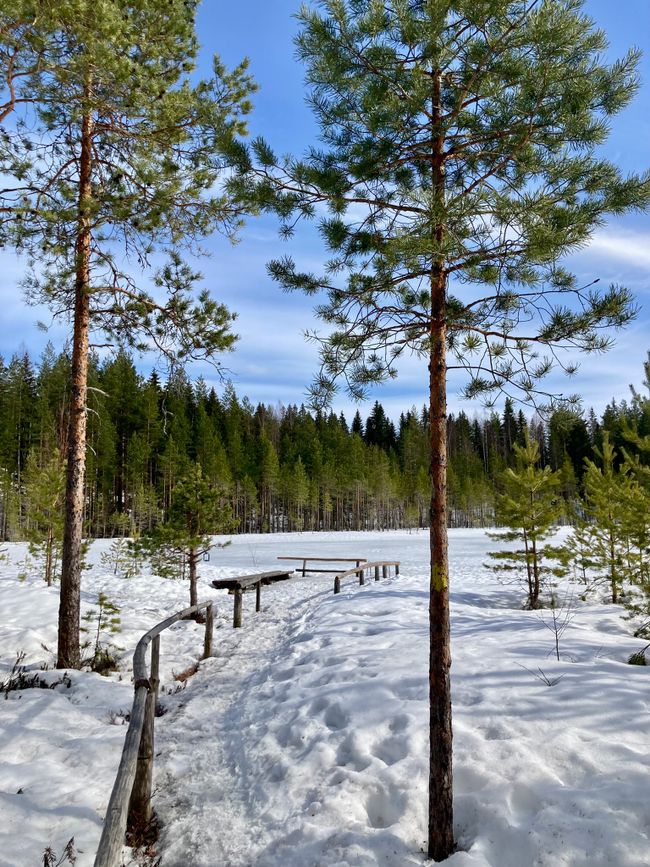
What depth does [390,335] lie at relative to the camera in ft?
14.4

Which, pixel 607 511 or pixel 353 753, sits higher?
pixel 607 511

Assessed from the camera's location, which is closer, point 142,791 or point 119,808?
point 119,808

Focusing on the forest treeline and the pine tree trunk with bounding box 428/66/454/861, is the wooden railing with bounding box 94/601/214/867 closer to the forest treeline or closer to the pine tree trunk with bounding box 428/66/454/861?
the pine tree trunk with bounding box 428/66/454/861

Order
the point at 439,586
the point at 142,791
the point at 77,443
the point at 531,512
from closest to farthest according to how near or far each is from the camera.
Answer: the point at 439,586 < the point at 142,791 < the point at 77,443 < the point at 531,512

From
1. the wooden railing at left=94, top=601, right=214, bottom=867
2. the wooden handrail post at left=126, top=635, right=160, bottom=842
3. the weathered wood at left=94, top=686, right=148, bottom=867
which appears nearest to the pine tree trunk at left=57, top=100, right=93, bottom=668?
the wooden railing at left=94, top=601, right=214, bottom=867

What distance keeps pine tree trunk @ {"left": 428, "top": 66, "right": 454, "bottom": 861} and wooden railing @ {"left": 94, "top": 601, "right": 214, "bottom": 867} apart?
2.11 metres

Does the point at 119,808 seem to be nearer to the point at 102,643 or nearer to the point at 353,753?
the point at 353,753

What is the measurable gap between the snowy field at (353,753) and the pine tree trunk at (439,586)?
0.83ft

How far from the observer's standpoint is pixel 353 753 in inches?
179

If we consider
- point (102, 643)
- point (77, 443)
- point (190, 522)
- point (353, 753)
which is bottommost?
point (102, 643)

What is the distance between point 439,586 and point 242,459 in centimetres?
4622

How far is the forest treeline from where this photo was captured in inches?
1417

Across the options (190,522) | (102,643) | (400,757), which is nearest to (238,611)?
(102,643)

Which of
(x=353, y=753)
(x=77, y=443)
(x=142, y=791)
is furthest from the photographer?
(x=77, y=443)
